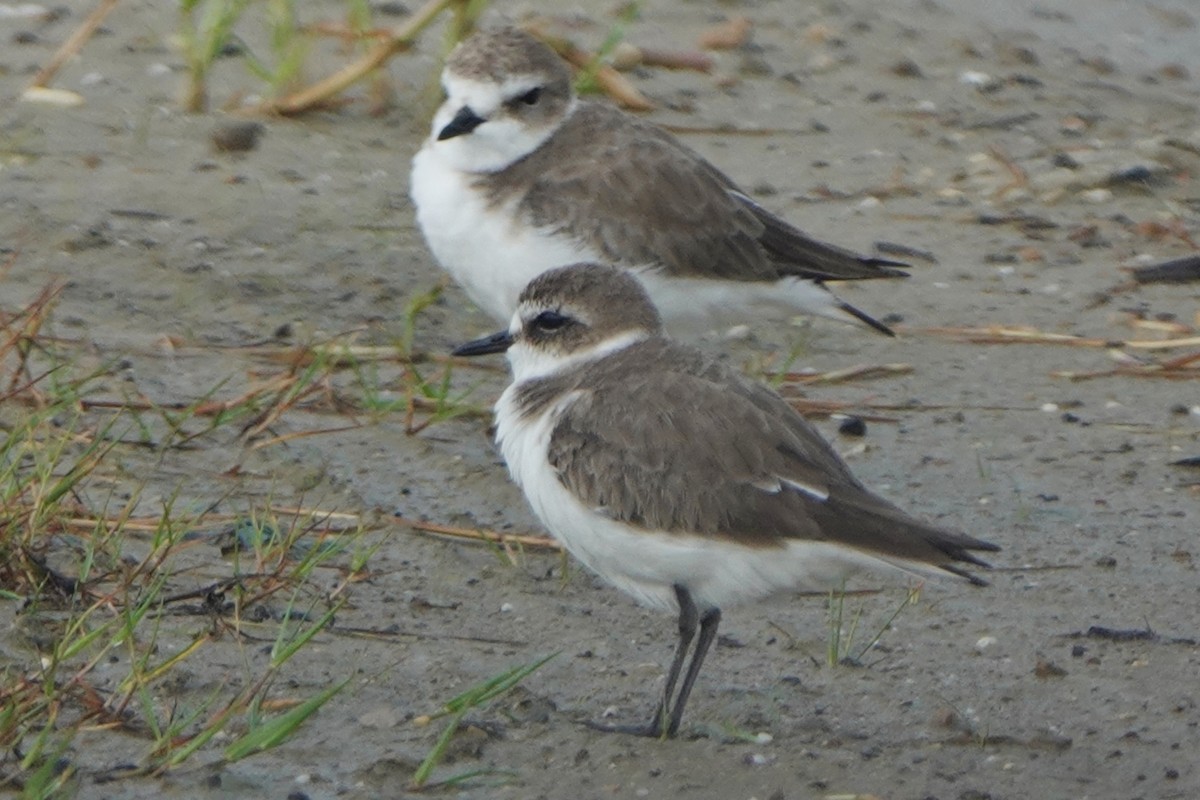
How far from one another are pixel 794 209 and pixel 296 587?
3.99m

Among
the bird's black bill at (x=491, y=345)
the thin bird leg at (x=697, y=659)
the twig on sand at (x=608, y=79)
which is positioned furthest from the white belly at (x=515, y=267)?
the twig on sand at (x=608, y=79)

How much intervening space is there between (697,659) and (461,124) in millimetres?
2599

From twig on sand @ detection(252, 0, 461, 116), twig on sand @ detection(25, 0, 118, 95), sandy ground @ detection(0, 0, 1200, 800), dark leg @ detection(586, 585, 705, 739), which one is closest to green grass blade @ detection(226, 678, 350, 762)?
sandy ground @ detection(0, 0, 1200, 800)

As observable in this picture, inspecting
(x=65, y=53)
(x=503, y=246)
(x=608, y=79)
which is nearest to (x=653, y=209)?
(x=503, y=246)

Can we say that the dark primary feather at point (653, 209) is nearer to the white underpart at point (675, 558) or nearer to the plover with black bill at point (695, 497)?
the plover with black bill at point (695, 497)

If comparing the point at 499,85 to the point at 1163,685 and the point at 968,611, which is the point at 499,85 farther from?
the point at 1163,685

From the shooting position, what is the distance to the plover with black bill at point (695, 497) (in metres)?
4.21

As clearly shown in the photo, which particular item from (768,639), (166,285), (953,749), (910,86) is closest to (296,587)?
(768,639)

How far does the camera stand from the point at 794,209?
8.26 m

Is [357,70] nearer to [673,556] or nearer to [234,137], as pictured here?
[234,137]

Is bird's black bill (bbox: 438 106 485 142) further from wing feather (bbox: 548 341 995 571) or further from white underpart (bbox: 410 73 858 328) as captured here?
wing feather (bbox: 548 341 995 571)

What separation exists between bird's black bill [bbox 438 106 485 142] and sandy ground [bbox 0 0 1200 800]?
2.67 feet

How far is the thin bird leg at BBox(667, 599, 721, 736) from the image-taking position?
4.35 metres

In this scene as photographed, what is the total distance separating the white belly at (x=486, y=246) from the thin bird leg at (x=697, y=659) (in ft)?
6.07
